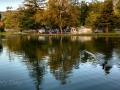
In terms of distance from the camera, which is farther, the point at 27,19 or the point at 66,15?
the point at 27,19

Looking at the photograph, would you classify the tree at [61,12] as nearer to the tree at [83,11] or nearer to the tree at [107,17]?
the tree at [107,17]

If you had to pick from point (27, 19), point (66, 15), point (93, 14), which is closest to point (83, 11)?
point (93, 14)

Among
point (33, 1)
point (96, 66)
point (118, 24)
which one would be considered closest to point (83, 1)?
point (33, 1)

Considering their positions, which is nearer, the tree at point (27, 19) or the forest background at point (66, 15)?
the forest background at point (66, 15)

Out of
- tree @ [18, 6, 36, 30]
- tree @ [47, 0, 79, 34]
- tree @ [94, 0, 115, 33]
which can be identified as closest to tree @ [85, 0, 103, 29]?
tree @ [94, 0, 115, 33]

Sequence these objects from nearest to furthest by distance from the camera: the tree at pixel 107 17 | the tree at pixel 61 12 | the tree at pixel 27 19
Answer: the tree at pixel 107 17, the tree at pixel 61 12, the tree at pixel 27 19

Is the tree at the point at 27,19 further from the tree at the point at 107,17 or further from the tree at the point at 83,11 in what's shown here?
the tree at the point at 107,17

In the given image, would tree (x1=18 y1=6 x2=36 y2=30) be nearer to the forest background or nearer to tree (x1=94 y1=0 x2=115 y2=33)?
the forest background

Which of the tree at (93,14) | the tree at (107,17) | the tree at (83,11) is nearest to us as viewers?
the tree at (107,17)

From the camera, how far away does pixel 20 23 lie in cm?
10794

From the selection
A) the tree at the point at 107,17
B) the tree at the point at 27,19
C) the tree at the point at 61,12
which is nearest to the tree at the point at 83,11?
the tree at the point at 61,12

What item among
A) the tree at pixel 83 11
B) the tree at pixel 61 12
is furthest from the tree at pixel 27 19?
the tree at pixel 83 11

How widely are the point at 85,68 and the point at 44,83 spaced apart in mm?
5746

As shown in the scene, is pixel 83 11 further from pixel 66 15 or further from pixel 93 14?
pixel 66 15
